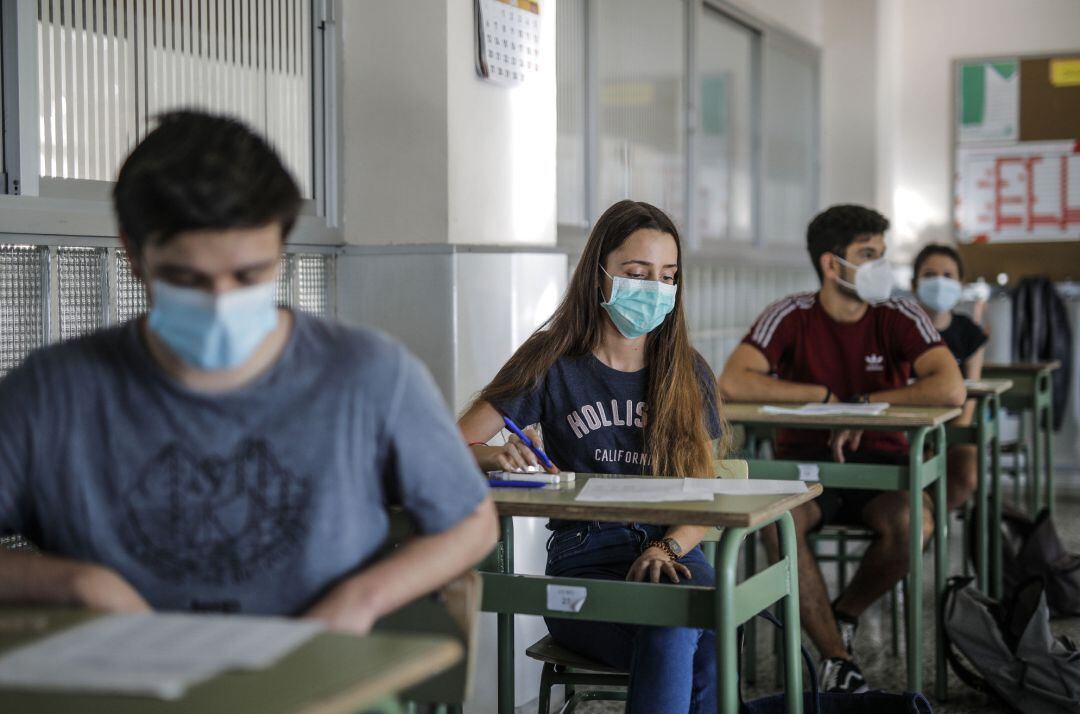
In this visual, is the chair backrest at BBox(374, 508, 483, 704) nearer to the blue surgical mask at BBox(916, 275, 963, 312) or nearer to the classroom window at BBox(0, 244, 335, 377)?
the classroom window at BBox(0, 244, 335, 377)

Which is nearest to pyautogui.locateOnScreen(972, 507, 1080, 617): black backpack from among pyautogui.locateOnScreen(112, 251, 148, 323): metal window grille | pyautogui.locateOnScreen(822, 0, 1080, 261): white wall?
pyautogui.locateOnScreen(822, 0, 1080, 261): white wall

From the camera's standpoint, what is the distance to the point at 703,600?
6.49ft

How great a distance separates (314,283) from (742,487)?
1262 millimetres

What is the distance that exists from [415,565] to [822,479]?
1.88 m

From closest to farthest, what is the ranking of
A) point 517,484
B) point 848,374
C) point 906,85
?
point 517,484 → point 848,374 → point 906,85

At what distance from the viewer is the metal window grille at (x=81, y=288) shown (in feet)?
7.73

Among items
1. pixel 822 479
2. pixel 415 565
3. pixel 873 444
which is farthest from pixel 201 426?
pixel 873 444

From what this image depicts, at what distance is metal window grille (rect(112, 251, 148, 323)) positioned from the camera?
2467 mm

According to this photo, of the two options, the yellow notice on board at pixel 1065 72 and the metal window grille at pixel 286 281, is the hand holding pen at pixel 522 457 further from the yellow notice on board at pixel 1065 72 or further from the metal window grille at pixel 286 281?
the yellow notice on board at pixel 1065 72

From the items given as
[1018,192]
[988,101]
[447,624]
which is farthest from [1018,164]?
[447,624]

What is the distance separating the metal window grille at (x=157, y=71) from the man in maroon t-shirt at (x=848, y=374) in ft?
4.60

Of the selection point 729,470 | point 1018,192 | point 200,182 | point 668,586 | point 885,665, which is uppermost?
point 1018,192

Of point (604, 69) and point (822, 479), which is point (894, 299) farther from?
point (604, 69)

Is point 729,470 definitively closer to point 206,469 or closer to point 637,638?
point 637,638
